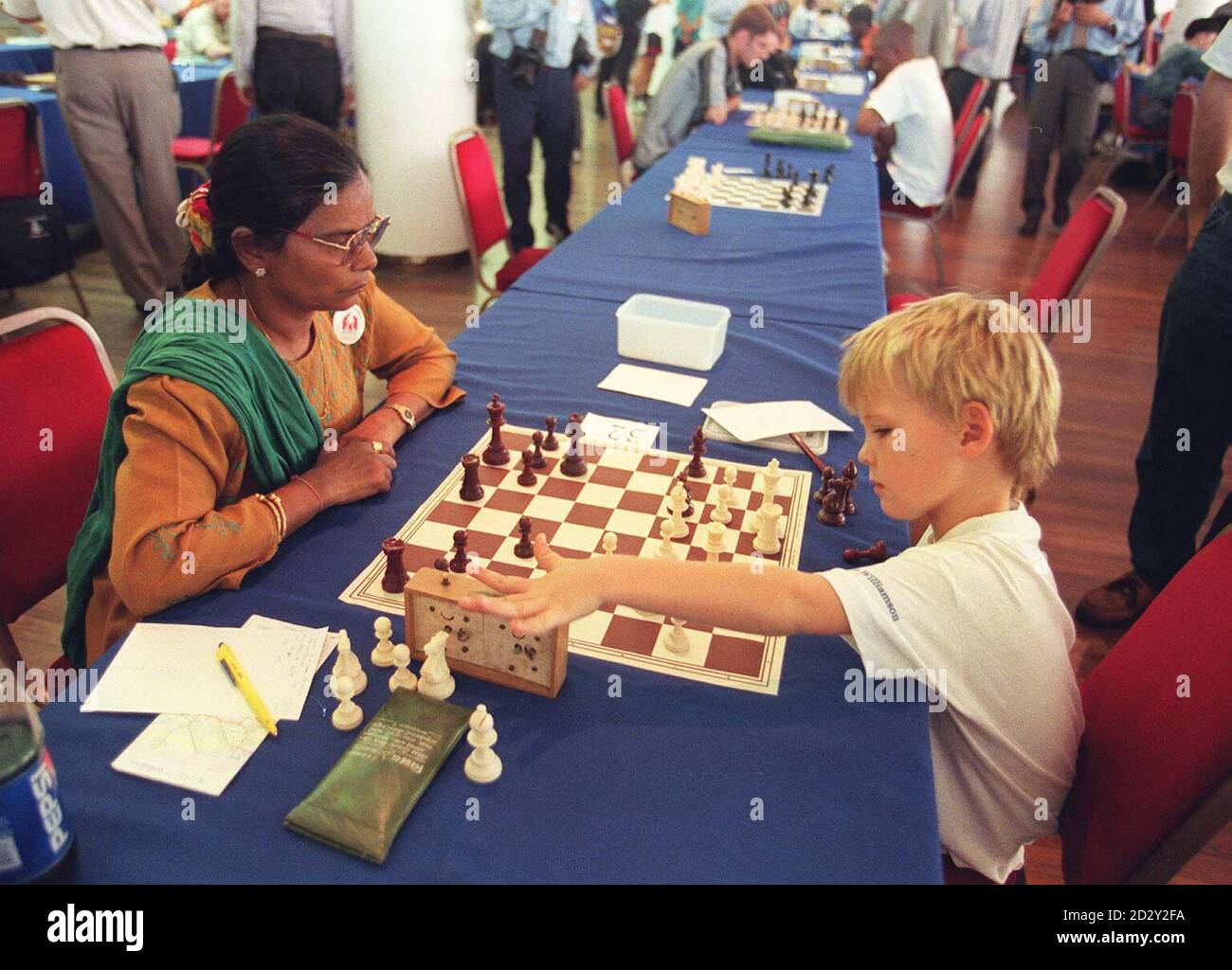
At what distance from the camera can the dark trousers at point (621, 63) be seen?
9.25 m

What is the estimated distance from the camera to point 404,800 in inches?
37.2

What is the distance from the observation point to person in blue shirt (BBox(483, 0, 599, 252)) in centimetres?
458

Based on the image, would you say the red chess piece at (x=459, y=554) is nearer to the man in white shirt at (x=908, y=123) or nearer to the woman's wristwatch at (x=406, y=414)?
the woman's wristwatch at (x=406, y=414)

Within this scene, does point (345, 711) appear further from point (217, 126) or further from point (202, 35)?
point (202, 35)

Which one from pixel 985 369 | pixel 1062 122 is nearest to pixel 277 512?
pixel 985 369

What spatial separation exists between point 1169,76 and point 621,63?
5.26 meters

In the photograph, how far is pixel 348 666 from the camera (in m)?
1.09

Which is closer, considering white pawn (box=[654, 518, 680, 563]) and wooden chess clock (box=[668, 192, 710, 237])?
white pawn (box=[654, 518, 680, 563])

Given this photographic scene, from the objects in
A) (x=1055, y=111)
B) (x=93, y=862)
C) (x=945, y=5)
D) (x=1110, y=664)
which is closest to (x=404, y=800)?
(x=93, y=862)

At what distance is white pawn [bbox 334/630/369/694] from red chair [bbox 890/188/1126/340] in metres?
1.76

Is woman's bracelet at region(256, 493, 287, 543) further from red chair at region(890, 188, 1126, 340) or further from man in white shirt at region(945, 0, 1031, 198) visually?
man in white shirt at region(945, 0, 1031, 198)

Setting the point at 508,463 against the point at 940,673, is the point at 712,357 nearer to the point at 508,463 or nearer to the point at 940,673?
the point at 508,463

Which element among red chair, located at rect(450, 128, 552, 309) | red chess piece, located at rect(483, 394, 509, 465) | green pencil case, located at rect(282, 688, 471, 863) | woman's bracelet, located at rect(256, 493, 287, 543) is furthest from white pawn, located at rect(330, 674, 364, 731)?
red chair, located at rect(450, 128, 552, 309)

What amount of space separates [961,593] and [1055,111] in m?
5.89
